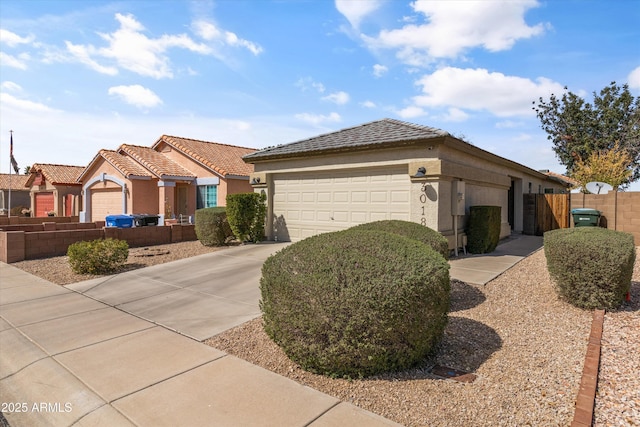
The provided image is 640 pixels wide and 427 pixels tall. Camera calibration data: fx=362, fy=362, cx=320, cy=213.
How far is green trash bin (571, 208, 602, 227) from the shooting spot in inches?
548

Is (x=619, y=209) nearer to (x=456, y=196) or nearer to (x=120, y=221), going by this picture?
(x=456, y=196)

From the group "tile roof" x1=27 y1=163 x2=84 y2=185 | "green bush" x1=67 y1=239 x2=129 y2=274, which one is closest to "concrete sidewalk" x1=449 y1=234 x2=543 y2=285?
"green bush" x1=67 y1=239 x2=129 y2=274

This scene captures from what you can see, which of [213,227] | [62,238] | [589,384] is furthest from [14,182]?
[589,384]

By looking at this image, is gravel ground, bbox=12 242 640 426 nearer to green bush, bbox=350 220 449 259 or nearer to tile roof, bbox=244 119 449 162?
green bush, bbox=350 220 449 259

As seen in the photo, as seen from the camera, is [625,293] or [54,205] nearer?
[625,293]

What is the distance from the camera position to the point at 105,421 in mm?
3258

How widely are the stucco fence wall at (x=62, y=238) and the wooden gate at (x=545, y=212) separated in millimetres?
15551

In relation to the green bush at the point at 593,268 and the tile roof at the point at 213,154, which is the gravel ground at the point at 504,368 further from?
the tile roof at the point at 213,154

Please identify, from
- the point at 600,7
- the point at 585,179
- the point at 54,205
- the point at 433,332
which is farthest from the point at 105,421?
the point at 585,179

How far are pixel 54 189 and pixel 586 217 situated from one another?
3259cm

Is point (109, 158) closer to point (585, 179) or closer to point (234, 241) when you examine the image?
point (234, 241)

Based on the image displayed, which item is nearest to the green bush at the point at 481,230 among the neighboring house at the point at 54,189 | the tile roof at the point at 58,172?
the neighboring house at the point at 54,189

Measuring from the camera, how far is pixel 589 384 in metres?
3.51

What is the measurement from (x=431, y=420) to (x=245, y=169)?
20008 mm
